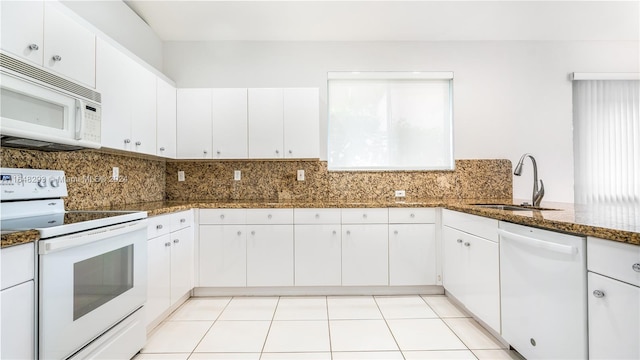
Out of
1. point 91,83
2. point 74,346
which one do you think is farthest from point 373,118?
point 74,346

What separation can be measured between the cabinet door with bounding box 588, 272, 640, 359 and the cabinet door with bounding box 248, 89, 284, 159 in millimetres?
2449

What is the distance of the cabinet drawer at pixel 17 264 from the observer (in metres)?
1.02

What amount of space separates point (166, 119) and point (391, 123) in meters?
2.41

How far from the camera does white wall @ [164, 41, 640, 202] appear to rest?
317cm

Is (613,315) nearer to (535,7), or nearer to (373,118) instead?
(373,118)

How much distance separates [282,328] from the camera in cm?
210

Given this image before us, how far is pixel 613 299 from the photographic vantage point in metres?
1.09

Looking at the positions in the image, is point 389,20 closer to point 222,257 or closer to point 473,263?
point 473,263

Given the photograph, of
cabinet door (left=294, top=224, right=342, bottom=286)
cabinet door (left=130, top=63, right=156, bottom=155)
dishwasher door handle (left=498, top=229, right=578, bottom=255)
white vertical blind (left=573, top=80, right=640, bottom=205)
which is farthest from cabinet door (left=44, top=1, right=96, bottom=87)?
white vertical blind (left=573, top=80, right=640, bottom=205)

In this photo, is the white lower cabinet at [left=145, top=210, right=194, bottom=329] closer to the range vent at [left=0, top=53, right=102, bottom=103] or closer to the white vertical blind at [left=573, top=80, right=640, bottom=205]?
the range vent at [left=0, top=53, right=102, bottom=103]

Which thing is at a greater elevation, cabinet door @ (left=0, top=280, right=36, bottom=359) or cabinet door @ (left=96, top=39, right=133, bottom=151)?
cabinet door @ (left=96, top=39, right=133, bottom=151)

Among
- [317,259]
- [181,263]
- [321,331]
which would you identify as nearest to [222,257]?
[181,263]

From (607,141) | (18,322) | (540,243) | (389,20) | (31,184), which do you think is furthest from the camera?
(607,141)

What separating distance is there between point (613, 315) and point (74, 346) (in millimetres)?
2270
